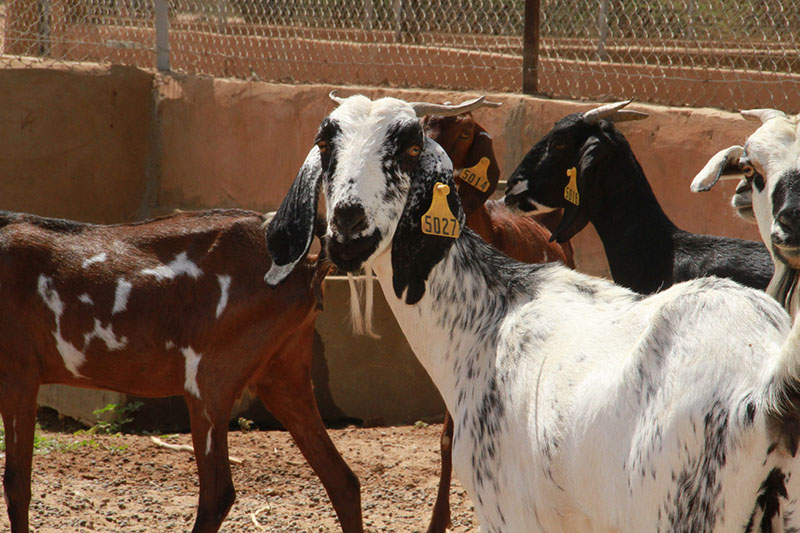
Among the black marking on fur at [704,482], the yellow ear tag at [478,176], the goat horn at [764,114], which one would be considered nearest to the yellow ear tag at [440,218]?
the black marking on fur at [704,482]

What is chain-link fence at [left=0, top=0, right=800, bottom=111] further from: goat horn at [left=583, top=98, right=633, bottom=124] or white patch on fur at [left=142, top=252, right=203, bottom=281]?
white patch on fur at [left=142, top=252, right=203, bottom=281]

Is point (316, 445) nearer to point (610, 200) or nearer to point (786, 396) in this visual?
point (610, 200)

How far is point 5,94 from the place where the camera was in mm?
8352

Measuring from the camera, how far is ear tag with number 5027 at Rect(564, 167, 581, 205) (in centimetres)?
479

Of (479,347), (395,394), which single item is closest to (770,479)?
(479,347)

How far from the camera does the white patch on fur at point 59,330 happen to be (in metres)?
4.45

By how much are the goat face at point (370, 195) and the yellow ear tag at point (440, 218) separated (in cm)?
2

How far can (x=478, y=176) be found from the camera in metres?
5.29

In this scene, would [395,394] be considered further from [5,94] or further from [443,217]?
[5,94]

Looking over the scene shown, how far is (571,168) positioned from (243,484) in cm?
261

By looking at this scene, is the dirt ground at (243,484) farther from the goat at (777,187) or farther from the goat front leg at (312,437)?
the goat at (777,187)

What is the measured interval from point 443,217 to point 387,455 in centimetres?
313

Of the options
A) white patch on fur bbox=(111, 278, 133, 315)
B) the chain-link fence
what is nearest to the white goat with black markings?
white patch on fur bbox=(111, 278, 133, 315)

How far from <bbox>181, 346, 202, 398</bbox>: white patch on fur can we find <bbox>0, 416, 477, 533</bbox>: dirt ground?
959 millimetres
